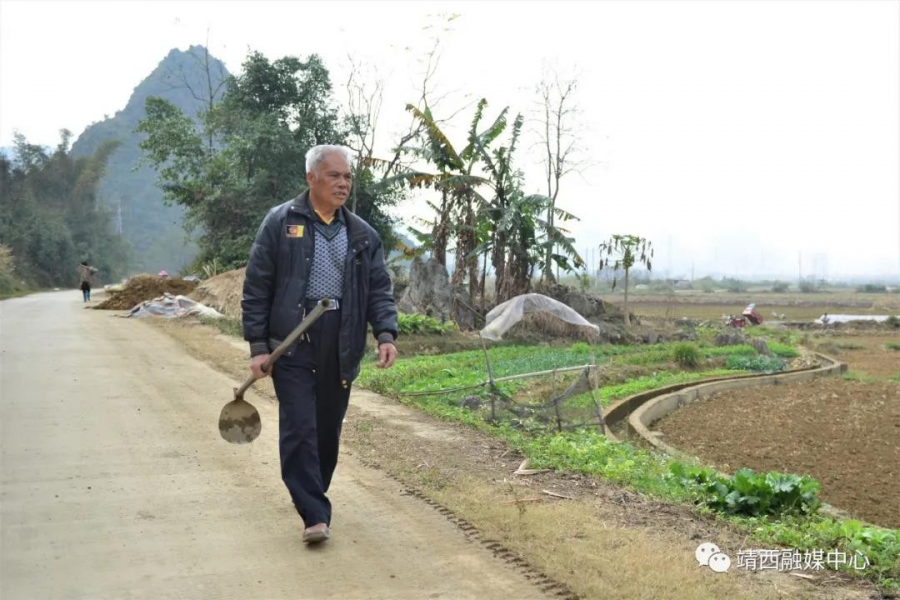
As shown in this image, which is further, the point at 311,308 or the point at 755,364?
the point at 755,364

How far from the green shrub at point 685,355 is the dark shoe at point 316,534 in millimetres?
16338

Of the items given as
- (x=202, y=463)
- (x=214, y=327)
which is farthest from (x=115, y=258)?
(x=202, y=463)

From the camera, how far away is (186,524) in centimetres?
469

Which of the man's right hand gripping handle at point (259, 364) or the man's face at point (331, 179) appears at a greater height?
the man's face at point (331, 179)

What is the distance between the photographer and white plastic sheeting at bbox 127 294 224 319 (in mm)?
22016

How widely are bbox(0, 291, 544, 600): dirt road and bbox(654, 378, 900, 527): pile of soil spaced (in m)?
5.38

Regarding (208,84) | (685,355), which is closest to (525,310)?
(685,355)

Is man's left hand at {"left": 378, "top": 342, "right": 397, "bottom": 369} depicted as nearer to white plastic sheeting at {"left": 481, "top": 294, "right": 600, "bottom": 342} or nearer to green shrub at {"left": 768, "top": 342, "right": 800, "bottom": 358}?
white plastic sheeting at {"left": 481, "top": 294, "right": 600, "bottom": 342}

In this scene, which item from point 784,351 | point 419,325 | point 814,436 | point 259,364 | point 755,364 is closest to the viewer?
point 259,364

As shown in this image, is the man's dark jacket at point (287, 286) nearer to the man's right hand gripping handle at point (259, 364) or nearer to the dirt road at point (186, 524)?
the man's right hand gripping handle at point (259, 364)

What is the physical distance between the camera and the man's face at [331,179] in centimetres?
459

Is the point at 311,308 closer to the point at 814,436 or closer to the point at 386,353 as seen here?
the point at 386,353

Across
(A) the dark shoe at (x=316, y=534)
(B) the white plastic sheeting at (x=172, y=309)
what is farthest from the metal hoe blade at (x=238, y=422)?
(B) the white plastic sheeting at (x=172, y=309)

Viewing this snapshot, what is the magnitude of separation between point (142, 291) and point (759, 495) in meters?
24.8
